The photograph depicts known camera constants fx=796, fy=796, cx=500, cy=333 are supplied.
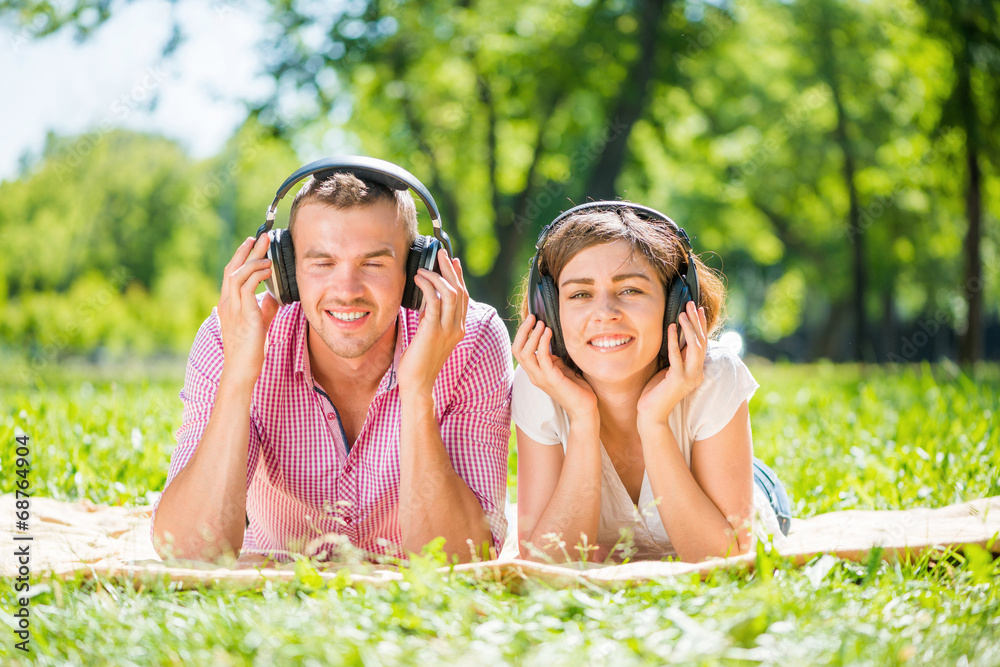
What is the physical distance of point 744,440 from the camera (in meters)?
2.81

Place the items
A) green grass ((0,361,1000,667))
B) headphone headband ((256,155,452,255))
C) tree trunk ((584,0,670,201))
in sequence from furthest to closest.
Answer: tree trunk ((584,0,670,201)) < headphone headband ((256,155,452,255)) < green grass ((0,361,1000,667))

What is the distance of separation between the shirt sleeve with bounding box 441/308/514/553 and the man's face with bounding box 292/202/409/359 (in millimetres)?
412

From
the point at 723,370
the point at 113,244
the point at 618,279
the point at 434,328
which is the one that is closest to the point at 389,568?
the point at 434,328

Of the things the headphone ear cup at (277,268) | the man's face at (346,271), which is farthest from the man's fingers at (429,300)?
the headphone ear cup at (277,268)

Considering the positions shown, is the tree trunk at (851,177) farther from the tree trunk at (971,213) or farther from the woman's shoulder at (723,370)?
the woman's shoulder at (723,370)

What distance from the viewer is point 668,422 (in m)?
2.86

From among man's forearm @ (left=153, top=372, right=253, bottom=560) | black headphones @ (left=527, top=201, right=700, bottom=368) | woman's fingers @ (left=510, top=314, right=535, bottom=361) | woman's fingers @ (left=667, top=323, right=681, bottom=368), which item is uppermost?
black headphones @ (left=527, top=201, right=700, bottom=368)

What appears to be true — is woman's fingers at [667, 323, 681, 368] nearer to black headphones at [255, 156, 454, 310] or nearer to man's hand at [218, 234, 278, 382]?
black headphones at [255, 156, 454, 310]

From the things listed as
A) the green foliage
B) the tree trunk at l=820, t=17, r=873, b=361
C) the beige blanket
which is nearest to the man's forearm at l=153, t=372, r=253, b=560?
the beige blanket

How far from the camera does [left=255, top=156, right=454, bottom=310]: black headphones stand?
110 inches

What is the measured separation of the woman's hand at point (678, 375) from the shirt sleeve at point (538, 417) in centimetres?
35

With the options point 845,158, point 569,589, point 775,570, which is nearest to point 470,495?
point 569,589

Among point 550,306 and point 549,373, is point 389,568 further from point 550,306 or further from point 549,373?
point 550,306

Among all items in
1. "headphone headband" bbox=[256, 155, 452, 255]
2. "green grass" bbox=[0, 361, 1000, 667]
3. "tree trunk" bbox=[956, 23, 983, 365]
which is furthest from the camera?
"tree trunk" bbox=[956, 23, 983, 365]
